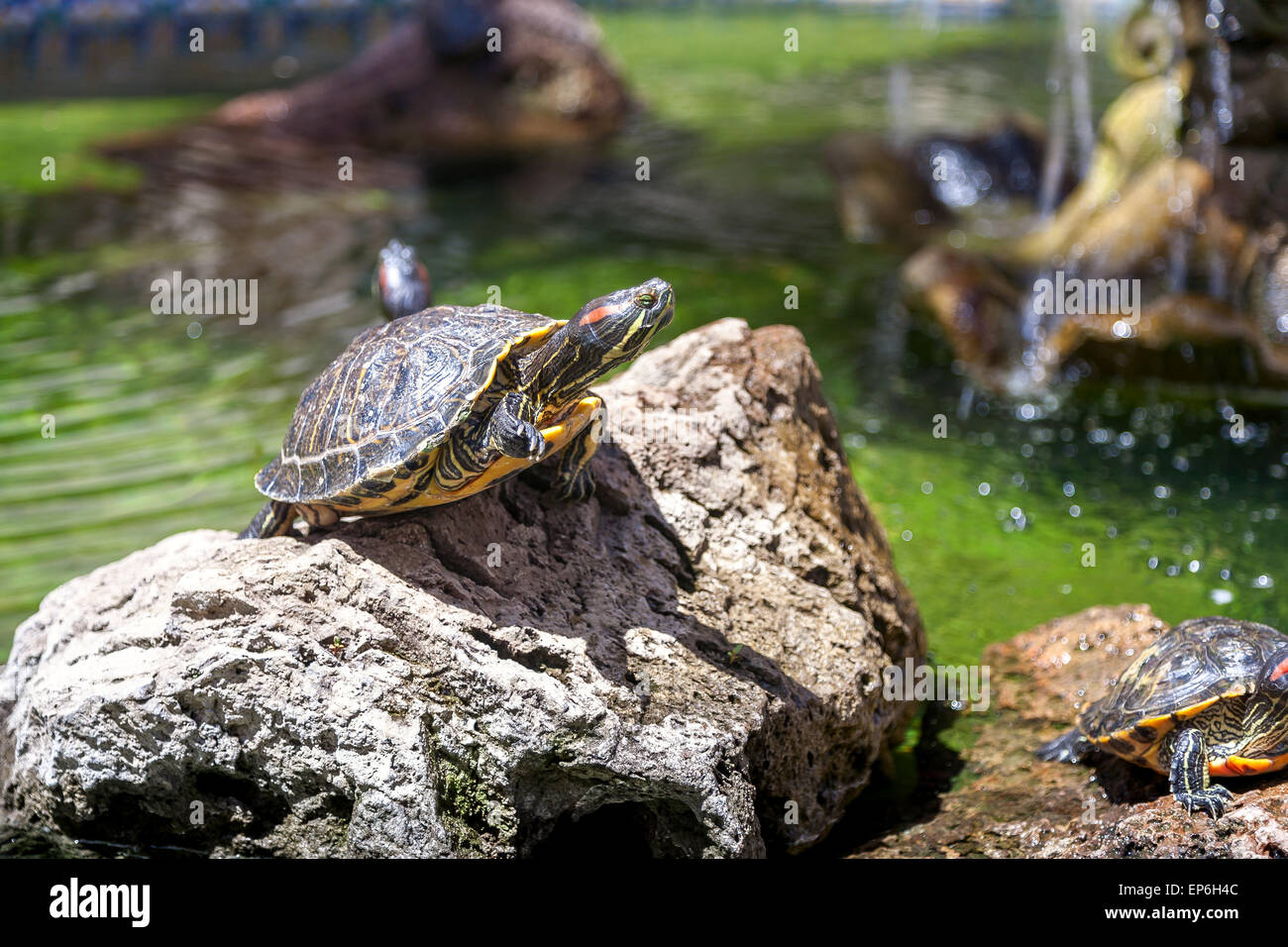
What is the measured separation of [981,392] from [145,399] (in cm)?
549

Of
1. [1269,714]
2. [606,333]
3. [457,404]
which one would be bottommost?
[1269,714]

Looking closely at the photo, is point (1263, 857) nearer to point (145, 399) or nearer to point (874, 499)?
point (874, 499)

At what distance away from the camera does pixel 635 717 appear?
11.0ft

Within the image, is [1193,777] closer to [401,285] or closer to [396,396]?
[396,396]

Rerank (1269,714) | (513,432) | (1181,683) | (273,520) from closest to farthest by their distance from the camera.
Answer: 1. (513,432)
2. (1269,714)
3. (1181,683)
4. (273,520)

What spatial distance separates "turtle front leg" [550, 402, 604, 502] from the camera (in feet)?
12.1

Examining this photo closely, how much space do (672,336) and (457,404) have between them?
17.2 feet

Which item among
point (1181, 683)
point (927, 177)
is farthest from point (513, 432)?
point (927, 177)

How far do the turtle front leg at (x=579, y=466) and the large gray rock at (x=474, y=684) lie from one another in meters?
0.09

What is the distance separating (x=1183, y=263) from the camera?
8.53 meters

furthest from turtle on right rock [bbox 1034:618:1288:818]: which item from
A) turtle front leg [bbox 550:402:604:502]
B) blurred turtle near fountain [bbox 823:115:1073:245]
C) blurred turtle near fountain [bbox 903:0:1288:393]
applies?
blurred turtle near fountain [bbox 823:115:1073:245]

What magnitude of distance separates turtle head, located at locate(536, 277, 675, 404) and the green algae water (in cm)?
244
